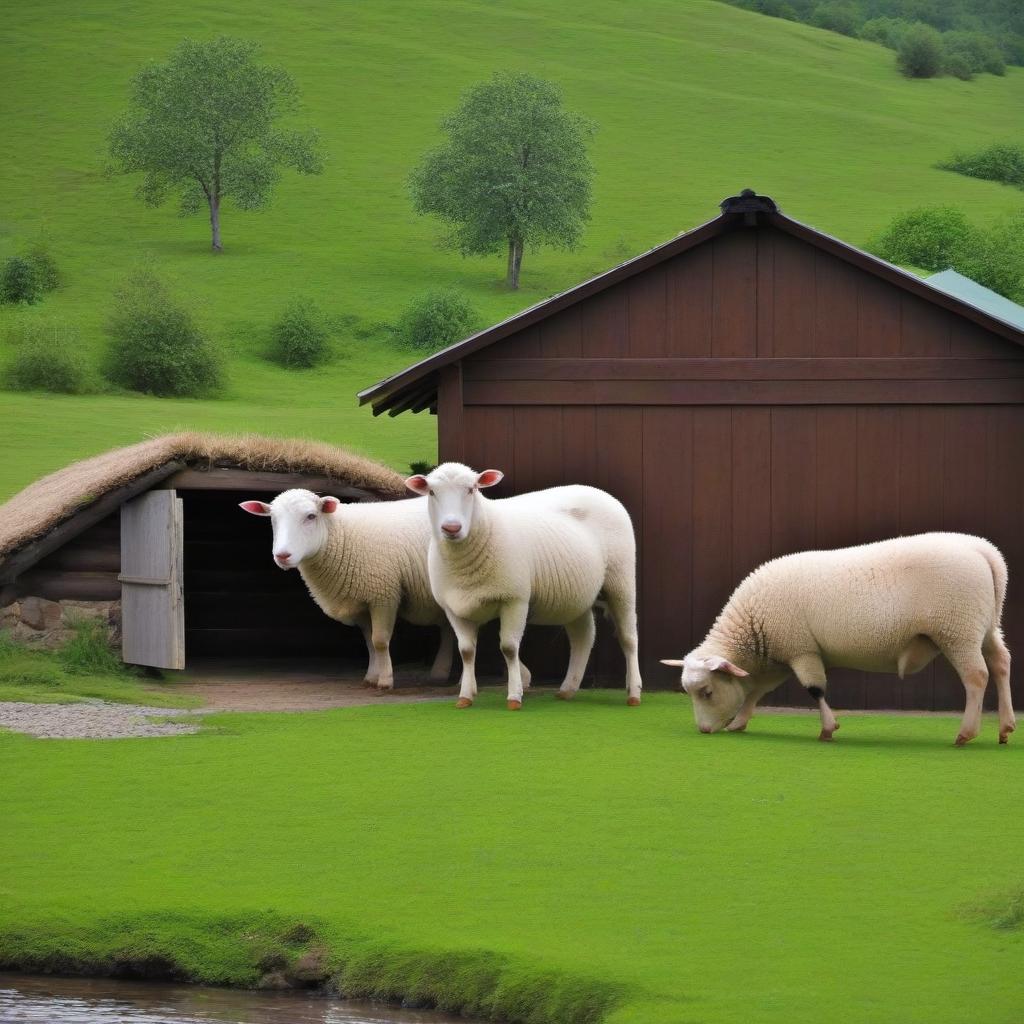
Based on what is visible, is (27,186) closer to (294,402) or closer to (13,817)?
(294,402)

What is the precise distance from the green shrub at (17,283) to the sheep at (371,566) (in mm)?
45633

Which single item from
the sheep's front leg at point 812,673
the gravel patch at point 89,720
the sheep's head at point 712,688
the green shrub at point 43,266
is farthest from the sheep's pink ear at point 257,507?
the green shrub at point 43,266

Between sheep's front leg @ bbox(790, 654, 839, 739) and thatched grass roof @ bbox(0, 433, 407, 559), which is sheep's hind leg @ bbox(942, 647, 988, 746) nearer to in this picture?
sheep's front leg @ bbox(790, 654, 839, 739)

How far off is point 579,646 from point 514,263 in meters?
54.7

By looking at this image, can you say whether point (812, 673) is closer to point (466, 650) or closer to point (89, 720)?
point (466, 650)

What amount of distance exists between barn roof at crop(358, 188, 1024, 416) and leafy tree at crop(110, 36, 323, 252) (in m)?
57.0

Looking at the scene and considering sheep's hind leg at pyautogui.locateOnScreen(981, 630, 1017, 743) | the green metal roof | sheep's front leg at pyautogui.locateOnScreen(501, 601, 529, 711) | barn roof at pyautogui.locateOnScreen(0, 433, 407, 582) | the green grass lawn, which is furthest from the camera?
the green metal roof

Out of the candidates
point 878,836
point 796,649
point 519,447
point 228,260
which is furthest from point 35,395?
point 878,836

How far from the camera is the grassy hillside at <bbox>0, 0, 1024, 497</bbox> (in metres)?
54.2

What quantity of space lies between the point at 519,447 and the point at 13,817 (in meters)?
7.94

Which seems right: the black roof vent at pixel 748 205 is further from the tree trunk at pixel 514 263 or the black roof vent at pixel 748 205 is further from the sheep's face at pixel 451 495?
the tree trunk at pixel 514 263

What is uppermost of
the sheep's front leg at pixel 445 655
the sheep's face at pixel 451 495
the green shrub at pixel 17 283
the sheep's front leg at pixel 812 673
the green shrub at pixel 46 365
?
the green shrub at pixel 17 283

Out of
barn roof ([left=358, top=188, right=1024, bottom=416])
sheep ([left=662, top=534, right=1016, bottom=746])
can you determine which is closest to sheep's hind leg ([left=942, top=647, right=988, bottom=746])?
sheep ([left=662, top=534, right=1016, bottom=746])

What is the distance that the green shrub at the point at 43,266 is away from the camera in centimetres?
6059
